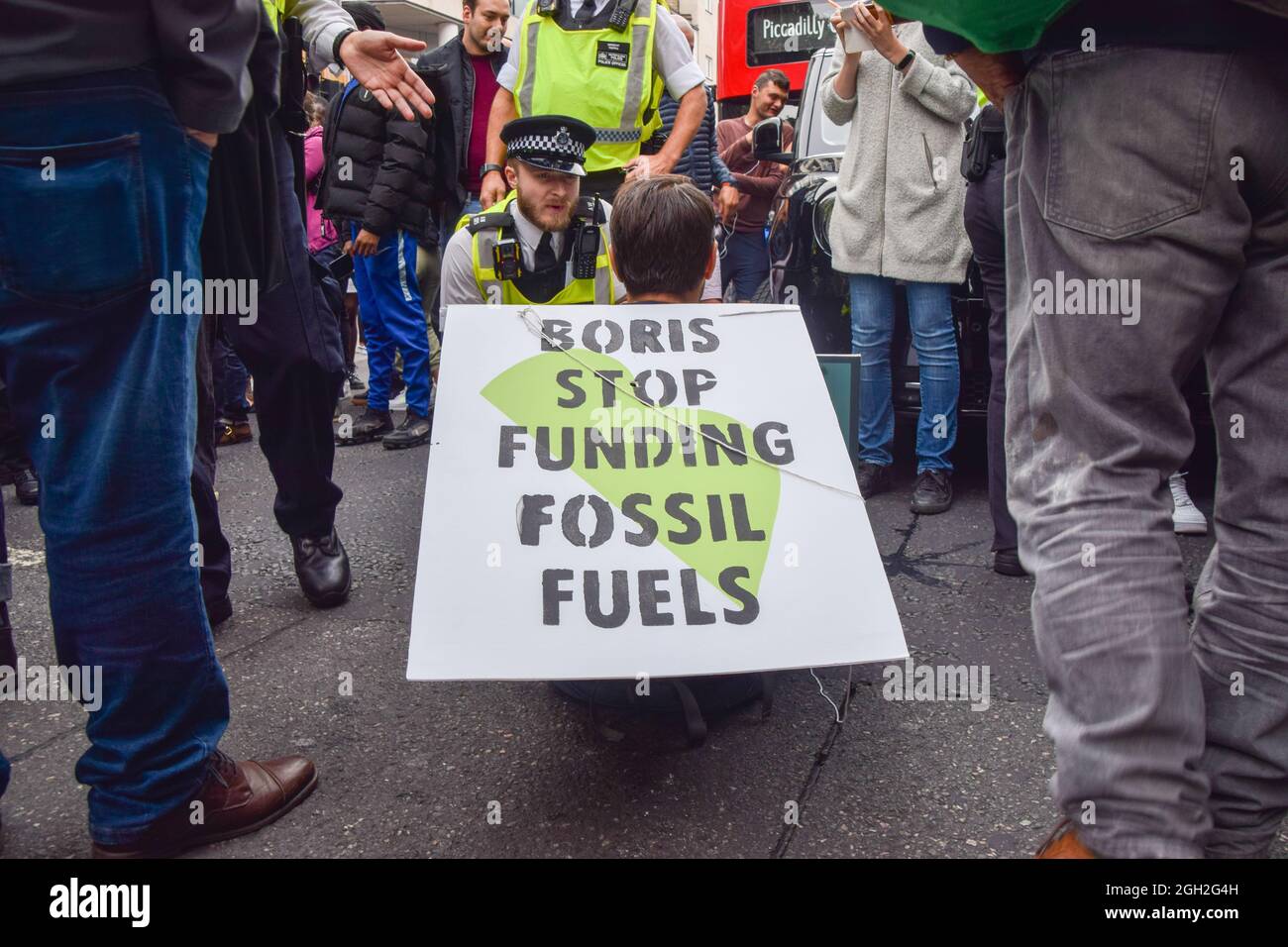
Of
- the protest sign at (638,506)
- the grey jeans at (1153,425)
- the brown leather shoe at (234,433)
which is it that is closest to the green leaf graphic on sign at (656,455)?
the protest sign at (638,506)

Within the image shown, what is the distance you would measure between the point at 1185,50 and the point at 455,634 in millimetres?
1295

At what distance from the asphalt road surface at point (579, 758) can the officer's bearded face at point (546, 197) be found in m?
1.21

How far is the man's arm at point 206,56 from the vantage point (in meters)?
1.50

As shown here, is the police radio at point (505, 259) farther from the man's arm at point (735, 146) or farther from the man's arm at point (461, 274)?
the man's arm at point (735, 146)

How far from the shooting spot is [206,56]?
1.53 metres

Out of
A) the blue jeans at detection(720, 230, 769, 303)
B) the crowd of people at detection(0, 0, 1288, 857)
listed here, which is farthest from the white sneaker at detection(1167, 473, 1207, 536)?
the blue jeans at detection(720, 230, 769, 303)

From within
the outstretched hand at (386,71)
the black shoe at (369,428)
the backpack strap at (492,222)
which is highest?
the outstretched hand at (386,71)

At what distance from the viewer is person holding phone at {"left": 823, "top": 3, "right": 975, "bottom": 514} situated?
3633 mm

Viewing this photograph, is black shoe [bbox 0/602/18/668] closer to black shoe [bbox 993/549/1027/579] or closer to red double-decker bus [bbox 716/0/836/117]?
black shoe [bbox 993/549/1027/579]

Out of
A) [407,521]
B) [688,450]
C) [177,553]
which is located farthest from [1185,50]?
[407,521]

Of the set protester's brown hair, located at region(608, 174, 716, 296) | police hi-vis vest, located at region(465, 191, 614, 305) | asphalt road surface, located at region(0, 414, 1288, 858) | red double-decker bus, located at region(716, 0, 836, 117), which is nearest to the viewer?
asphalt road surface, located at region(0, 414, 1288, 858)

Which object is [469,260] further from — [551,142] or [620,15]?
[620,15]

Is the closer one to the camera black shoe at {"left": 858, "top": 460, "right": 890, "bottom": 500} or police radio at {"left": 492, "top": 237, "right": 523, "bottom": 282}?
police radio at {"left": 492, "top": 237, "right": 523, "bottom": 282}

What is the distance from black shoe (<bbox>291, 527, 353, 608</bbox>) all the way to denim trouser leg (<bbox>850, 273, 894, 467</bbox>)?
188 cm
